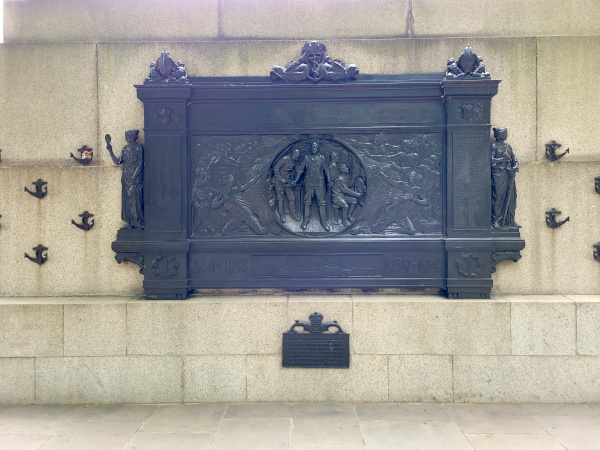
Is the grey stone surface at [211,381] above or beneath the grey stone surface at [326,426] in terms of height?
above

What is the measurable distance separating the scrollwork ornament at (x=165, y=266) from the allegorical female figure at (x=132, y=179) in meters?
0.53

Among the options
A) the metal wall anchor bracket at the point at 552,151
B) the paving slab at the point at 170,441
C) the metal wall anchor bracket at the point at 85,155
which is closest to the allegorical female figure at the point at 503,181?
the metal wall anchor bracket at the point at 552,151

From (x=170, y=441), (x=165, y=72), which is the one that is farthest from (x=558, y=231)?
(x=165, y=72)

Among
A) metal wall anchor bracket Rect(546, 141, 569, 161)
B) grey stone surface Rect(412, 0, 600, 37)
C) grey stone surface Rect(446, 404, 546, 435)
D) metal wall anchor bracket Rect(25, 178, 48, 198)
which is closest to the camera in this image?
grey stone surface Rect(446, 404, 546, 435)

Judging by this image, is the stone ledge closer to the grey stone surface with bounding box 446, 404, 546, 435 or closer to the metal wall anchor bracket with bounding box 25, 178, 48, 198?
the grey stone surface with bounding box 446, 404, 546, 435

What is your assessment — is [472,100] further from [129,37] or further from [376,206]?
[129,37]

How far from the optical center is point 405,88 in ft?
20.1

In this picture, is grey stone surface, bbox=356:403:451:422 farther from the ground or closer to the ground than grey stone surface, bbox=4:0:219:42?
closer to the ground

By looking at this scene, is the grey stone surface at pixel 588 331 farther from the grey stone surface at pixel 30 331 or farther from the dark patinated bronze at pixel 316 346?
the grey stone surface at pixel 30 331

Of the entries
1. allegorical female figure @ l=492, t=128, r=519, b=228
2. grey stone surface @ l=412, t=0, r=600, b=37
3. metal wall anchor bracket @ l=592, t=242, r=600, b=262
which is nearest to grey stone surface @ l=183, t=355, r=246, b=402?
allegorical female figure @ l=492, t=128, r=519, b=228

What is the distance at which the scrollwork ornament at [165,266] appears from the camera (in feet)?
20.2

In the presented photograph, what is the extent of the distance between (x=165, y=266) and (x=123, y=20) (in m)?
3.72

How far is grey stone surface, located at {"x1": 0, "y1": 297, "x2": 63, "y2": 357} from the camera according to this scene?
6039mm

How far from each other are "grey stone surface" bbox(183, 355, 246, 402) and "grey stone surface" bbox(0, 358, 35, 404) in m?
2.14
